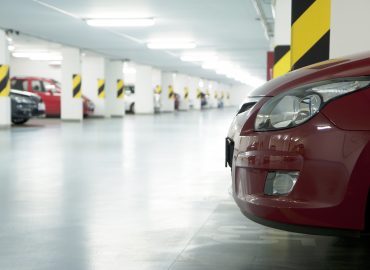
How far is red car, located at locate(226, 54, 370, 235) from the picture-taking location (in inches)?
83.7

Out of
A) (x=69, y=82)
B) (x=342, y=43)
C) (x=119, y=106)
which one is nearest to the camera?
(x=342, y=43)

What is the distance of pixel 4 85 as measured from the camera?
49.8 feet

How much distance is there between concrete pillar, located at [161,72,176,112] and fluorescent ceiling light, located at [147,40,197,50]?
14.5 meters

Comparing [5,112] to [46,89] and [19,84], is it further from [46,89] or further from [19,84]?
[46,89]

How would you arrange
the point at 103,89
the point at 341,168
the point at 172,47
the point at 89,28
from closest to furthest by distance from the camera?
1. the point at 341,168
2. the point at 89,28
3. the point at 172,47
4. the point at 103,89

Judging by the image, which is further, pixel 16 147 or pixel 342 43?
pixel 16 147

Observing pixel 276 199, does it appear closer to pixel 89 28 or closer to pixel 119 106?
pixel 89 28

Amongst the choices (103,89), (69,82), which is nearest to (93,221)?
(69,82)

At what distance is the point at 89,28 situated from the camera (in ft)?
47.5

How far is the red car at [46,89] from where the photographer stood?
2070 centimetres

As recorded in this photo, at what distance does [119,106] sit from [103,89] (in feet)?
5.93

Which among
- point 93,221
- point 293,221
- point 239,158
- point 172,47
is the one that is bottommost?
point 93,221

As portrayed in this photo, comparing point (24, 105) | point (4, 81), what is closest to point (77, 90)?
point (24, 105)

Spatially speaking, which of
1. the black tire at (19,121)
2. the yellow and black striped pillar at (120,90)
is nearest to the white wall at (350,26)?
the black tire at (19,121)
